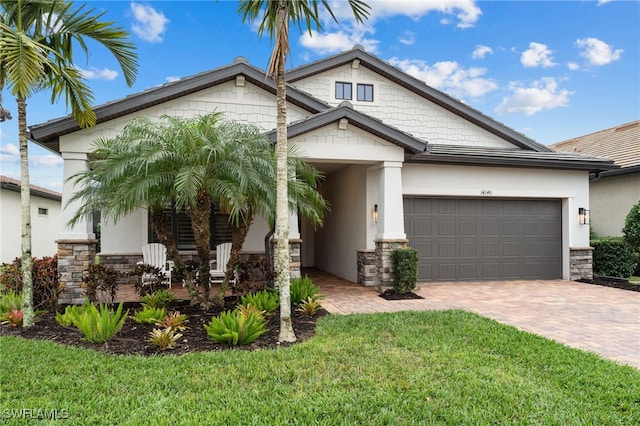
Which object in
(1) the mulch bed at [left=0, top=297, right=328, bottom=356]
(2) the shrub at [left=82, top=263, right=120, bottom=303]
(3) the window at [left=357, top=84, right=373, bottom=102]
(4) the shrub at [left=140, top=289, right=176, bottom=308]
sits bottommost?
(1) the mulch bed at [left=0, top=297, right=328, bottom=356]

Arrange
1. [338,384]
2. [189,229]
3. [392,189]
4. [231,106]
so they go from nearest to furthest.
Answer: [338,384]
[392,189]
[231,106]
[189,229]

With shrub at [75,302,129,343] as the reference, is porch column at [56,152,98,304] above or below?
above

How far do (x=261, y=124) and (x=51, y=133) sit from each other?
4.79m

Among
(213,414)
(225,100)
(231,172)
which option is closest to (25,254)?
(231,172)

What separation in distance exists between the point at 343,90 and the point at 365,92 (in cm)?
81

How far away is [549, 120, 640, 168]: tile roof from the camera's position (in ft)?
48.6

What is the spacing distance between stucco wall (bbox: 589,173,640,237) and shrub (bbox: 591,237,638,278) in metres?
3.09

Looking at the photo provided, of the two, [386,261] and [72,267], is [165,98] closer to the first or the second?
[72,267]

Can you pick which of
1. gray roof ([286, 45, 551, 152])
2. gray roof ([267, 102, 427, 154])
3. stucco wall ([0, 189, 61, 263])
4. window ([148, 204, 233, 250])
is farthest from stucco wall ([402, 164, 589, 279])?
stucco wall ([0, 189, 61, 263])

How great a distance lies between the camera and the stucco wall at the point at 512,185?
10781mm

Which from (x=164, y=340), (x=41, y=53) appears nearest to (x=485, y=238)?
(x=164, y=340)

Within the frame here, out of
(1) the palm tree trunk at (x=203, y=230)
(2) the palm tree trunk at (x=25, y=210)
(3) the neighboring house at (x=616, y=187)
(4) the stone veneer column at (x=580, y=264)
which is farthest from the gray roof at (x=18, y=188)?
(3) the neighboring house at (x=616, y=187)

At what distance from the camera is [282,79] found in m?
5.79

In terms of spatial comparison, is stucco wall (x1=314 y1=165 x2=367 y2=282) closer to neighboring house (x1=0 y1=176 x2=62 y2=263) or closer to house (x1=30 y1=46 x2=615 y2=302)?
house (x1=30 y1=46 x2=615 y2=302)
